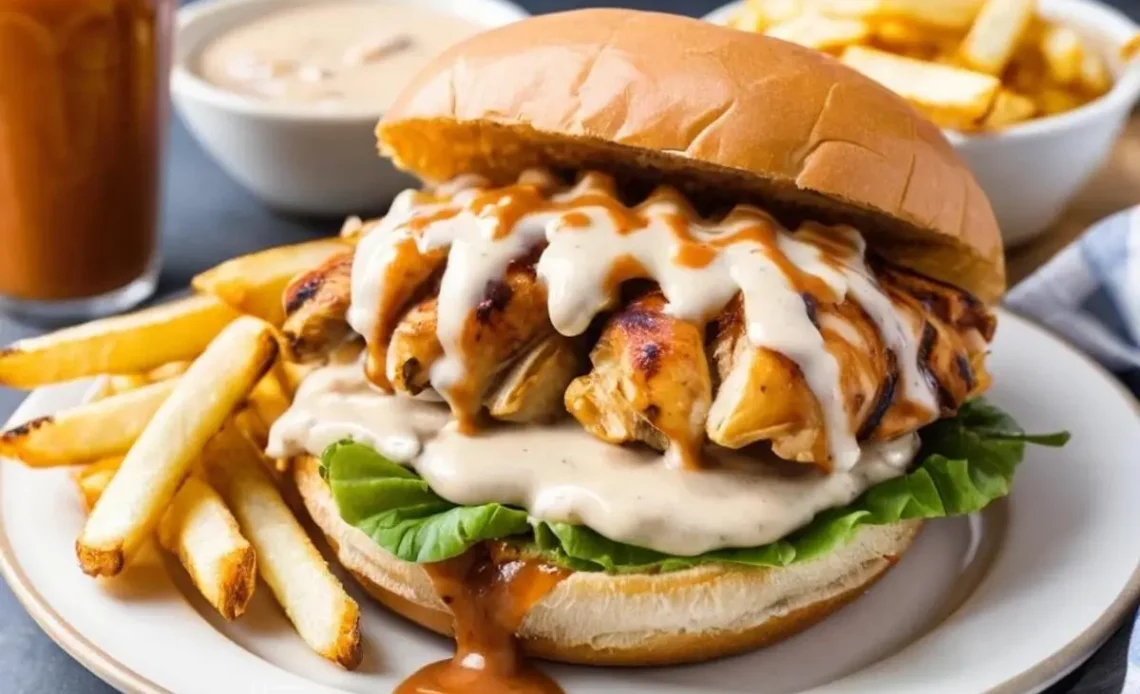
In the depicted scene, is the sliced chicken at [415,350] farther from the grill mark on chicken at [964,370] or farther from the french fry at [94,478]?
the grill mark on chicken at [964,370]

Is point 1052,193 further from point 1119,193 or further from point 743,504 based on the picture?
point 743,504

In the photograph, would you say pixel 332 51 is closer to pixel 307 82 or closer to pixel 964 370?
pixel 307 82

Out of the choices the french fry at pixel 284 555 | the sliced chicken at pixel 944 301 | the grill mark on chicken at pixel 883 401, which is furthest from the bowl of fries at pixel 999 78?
the french fry at pixel 284 555

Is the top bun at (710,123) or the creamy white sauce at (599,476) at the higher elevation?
the top bun at (710,123)

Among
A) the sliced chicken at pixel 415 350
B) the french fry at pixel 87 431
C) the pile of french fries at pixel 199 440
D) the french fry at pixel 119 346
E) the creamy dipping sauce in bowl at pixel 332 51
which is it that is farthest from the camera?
the creamy dipping sauce in bowl at pixel 332 51

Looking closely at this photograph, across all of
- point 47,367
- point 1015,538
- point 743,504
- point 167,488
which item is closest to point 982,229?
point 1015,538

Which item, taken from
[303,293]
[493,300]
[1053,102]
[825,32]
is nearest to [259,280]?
[303,293]
